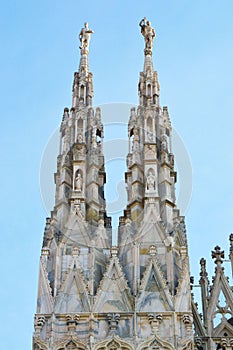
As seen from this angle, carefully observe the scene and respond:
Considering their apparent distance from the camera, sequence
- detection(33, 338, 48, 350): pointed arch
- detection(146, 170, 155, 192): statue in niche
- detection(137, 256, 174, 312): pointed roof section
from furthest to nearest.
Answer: detection(146, 170, 155, 192): statue in niche, detection(137, 256, 174, 312): pointed roof section, detection(33, 338, 48, 350): pointed arch

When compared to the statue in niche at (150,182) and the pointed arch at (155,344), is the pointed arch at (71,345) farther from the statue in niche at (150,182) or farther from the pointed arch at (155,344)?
the statue in niche at (150,182)

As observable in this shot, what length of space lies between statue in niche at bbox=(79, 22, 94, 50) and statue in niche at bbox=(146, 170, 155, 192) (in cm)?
709

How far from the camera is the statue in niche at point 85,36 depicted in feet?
98.5

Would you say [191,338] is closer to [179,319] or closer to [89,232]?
[179,319]

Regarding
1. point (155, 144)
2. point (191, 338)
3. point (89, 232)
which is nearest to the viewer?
point (191, 338)

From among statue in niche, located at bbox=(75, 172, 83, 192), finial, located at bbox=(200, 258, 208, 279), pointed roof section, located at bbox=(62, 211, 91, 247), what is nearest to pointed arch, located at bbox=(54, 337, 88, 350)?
pointed roof section, located at bbox=(62, 211, 91, 247)

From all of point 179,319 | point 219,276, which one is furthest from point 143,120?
point 179,319

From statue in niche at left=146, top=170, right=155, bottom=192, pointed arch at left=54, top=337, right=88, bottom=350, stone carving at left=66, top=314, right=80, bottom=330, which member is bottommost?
pointed arch at left=54, top=337, right=88, bottom=350

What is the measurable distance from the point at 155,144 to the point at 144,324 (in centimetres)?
638

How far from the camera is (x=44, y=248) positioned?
22547 mm

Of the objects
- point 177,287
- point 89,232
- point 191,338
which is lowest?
point 191,338

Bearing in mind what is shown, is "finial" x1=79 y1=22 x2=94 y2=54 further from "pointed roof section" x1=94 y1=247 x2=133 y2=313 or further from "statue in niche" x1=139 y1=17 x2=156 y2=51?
"pointed roof section" x1=94 y1=247 x2=133 y2=313

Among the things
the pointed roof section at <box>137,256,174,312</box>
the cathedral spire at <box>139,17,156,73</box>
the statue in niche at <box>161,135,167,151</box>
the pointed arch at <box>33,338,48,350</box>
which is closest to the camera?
the pointed arch at <box>33,338,48,350</box>

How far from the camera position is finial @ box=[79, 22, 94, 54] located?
1174 inches
